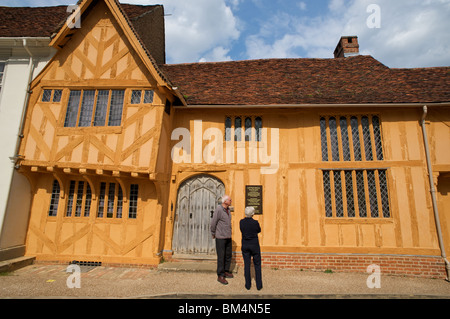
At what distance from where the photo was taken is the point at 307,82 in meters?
8.77

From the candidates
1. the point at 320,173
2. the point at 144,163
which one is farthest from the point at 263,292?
the point at 144,163

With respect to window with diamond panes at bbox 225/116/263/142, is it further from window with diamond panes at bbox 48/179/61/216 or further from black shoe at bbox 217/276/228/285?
window with diamond panes at bbox 48/179/61/216

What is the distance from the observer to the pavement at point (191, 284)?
4.79 metres

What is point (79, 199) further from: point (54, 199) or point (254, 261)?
point (254, 261)

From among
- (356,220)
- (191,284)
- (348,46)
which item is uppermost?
(348,46)

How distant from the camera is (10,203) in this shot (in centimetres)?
671

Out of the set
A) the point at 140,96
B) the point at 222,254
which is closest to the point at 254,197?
the point at 222,254

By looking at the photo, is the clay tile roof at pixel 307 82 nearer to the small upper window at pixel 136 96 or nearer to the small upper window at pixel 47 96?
the small upper window at pixel 136 96

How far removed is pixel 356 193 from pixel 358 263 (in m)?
2.04

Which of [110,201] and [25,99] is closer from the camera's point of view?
[25,99]

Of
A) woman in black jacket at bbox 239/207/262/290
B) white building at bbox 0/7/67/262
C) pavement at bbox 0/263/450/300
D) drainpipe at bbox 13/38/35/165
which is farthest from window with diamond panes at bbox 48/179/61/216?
woman in black jacket at bbox 239/207/262/290

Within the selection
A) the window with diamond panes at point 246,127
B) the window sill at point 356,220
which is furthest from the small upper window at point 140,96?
the window sill at point 356,220

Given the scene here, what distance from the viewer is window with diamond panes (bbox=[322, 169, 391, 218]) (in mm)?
7051

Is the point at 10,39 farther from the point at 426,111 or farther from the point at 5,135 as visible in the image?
the point at 426,111
